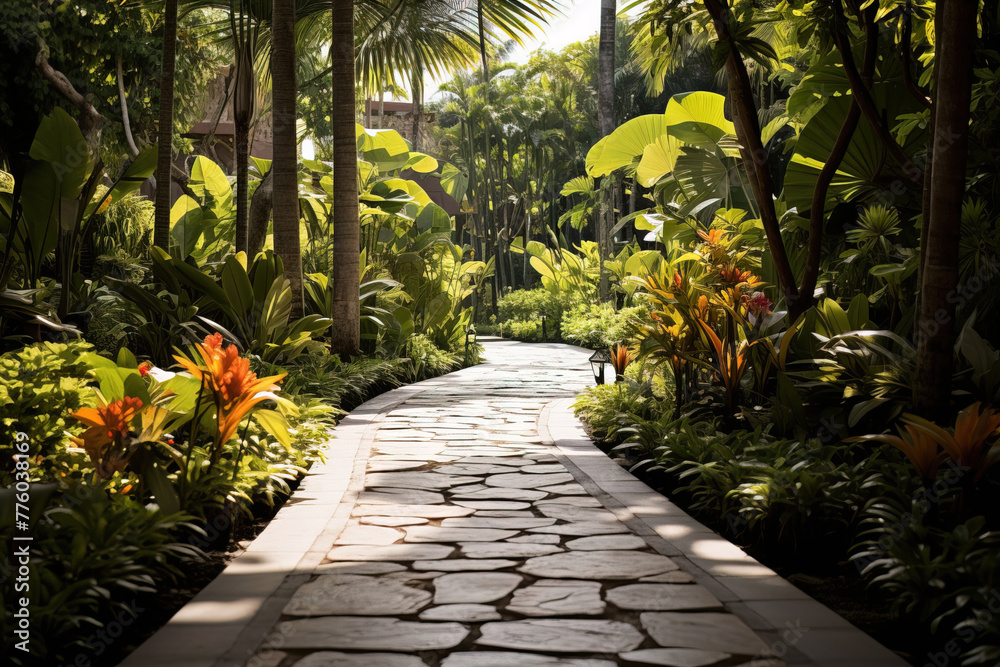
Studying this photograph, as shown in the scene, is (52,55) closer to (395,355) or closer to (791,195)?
(395,355)

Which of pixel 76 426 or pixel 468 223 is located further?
pixel 468 223

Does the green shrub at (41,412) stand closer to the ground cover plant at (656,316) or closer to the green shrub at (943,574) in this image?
the ground cover plant at (656,316)

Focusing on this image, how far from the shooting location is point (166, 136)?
1028 cm

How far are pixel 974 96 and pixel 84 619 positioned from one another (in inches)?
210

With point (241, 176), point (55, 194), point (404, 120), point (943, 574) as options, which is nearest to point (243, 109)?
point (241, 176)

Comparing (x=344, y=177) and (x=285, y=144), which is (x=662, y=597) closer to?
(x=285, y=144)

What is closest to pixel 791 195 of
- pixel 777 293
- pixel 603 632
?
pixel 777 293

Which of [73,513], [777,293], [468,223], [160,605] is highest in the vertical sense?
[468,223]

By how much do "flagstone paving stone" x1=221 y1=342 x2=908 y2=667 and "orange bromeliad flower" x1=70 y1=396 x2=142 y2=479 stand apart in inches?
38.2

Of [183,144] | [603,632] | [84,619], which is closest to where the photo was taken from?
[84,619]

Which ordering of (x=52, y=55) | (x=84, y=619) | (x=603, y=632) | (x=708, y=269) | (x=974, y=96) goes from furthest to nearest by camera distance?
(x=52, y=55) < (x=708, y=269) < (x=974, y=96) < (x=603, y=632) < (x=84, y=619)

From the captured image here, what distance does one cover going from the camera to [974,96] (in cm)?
512

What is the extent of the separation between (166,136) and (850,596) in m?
9.38

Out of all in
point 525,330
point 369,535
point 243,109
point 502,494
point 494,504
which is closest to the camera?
point 369,535
